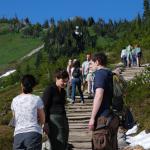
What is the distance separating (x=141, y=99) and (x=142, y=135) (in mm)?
4800

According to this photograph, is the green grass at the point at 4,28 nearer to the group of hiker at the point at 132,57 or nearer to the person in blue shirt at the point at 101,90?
the group of hiker at the point at 132,57

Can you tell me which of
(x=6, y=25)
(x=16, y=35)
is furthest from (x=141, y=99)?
(x=6, y=25)

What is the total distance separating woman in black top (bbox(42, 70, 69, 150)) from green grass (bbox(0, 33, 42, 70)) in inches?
4675

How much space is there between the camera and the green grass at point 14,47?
138 m

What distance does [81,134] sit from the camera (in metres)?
16.9

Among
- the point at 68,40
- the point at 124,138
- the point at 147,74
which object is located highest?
the point at 68,40

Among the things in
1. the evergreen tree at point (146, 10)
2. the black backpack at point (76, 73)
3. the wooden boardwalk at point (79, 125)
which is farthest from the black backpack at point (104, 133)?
the evergreen tree at point (146, 10)

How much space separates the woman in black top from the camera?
34.5 feet

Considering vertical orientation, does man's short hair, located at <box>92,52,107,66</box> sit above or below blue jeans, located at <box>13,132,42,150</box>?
above

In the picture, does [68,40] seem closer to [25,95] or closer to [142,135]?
[142,135]

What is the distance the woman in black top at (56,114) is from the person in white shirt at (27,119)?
1.51 m

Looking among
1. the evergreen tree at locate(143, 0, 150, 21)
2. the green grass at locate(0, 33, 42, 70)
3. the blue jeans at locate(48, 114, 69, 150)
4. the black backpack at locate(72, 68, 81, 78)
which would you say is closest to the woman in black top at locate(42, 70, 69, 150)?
the blue jeans at locate(48, 114, 69, 150)

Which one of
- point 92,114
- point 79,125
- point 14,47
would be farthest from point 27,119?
point 14,47

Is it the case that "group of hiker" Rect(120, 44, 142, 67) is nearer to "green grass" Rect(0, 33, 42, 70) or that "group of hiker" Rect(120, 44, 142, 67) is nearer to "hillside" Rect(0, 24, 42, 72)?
"hillside" Rect(0, 24, 42, 72)
